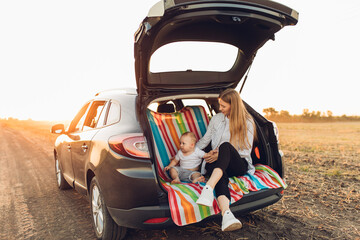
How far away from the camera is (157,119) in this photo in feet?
13.9

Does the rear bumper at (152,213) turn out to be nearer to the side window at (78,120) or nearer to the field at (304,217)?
the field at (304,217)

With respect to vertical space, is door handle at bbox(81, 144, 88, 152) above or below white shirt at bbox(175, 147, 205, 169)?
above

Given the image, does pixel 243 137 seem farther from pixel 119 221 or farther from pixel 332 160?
pixel 332 160

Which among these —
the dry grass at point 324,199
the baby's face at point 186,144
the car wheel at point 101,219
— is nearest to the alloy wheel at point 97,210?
the car wheel at point 101,219

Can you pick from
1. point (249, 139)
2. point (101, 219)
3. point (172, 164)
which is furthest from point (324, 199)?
point (101, 219)

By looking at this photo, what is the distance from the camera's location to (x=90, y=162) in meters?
3.42

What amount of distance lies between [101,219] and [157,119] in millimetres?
1525

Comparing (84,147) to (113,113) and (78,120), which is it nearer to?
(113,113)

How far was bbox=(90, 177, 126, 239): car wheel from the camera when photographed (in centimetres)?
313

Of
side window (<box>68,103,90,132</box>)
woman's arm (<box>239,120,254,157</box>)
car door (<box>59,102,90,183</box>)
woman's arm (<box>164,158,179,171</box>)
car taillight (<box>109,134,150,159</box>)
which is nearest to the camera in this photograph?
car taillight (<box>109,134,150,159</box>)

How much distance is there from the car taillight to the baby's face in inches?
40.9

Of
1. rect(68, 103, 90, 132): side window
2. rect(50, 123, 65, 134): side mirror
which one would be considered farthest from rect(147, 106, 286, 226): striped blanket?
rect(50, 123, 65, 134): side mirror

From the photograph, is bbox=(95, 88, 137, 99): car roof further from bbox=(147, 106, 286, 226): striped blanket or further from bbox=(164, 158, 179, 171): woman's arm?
bbox=(164, 158, 179, 171): woman's arm

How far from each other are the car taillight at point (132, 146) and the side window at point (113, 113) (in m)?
0.42
